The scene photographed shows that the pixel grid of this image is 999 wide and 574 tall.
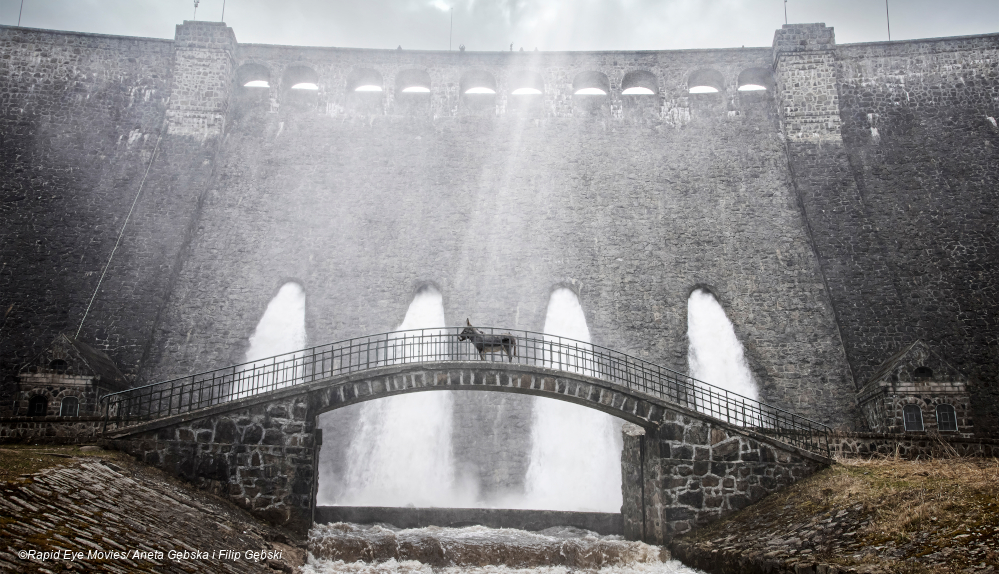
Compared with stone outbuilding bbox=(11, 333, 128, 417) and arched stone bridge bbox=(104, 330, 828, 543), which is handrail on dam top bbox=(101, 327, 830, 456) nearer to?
arched stone bridge bbox=(104, 330, 828, 543)

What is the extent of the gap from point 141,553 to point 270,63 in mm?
25214

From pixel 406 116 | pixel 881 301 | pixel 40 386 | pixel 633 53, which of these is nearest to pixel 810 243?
pixel 881 301

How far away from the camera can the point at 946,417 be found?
67.9ft

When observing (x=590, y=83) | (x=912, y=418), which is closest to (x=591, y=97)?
(x=590, y=83)

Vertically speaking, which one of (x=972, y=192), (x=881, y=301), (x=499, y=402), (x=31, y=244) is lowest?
(x=499, y=402)

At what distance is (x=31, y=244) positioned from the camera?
25.6 meters

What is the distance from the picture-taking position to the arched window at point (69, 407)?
20.5 m

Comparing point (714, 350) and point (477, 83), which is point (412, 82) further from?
point (714, 350)

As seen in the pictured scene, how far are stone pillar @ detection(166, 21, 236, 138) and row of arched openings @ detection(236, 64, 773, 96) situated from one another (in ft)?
4.24

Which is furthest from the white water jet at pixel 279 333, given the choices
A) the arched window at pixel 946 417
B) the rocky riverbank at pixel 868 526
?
the arched window at pixel 946 417

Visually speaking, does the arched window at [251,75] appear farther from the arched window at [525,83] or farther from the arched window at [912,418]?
the arched window at [912,418]

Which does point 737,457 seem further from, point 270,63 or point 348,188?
point 270,63

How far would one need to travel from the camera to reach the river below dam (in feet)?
49.8

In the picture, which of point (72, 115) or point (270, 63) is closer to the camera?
point (72, 115)
